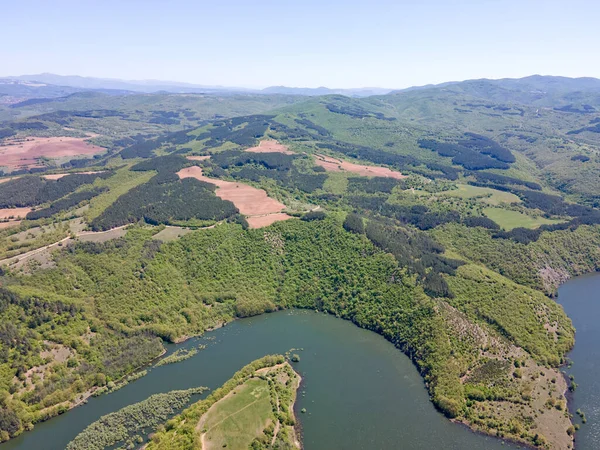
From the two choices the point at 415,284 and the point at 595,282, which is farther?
the point at 595,282

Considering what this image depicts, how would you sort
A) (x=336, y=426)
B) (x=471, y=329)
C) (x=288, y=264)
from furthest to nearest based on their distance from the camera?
(x=288, y=264)
(x=471, y=329)
(x=336, y=426)

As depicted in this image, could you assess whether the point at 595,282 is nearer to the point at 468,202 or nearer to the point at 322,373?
the point at 468,202

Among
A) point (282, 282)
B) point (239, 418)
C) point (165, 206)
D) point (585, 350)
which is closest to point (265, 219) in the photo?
point (282, 282)

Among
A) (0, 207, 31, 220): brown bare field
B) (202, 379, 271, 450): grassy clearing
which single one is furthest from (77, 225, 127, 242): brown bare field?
(202, 379, 271, 450): grassy clearing

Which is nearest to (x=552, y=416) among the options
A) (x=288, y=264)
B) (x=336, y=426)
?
(x=336, y=426)

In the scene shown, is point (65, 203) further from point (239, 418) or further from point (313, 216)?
point (239, 418)

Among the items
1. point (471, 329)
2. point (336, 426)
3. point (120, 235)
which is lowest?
point (336, 426)

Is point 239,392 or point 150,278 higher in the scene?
point 150,278
